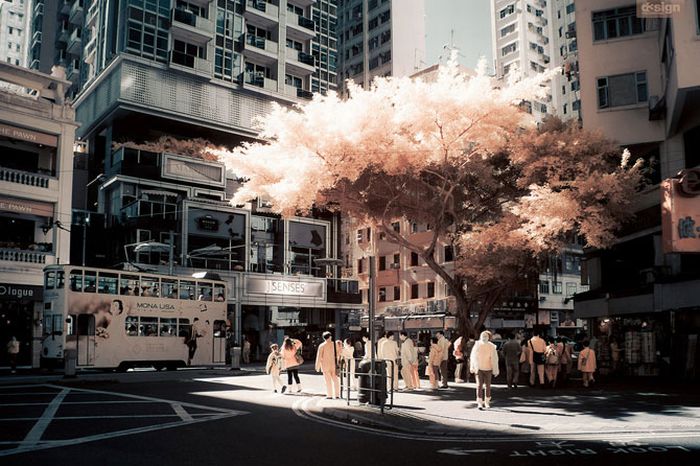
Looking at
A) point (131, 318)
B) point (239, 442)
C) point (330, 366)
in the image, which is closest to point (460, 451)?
point (239, 442)

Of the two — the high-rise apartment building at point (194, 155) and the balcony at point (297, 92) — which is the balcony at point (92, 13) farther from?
the balcony at point (297, 92)

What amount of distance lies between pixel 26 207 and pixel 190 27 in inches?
725

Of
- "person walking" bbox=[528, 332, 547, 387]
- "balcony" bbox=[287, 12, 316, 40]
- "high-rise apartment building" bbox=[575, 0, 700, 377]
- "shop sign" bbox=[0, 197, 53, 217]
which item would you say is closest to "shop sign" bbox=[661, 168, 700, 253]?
"person walking" bbox=[528, 332, 547, 387]

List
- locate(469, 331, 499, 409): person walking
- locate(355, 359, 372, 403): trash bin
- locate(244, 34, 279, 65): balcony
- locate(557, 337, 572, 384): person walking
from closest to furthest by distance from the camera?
locate(469, 331, 499, 409): person walking < locate(355, 359, 372, 403): trash bin < locate(557, 337, 572, 384): person walking < locate(244, 34, 279, 65): balcony

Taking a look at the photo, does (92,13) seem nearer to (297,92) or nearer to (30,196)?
(297,92)

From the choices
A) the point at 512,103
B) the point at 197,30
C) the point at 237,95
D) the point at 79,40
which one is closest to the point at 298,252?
the point at 237,95

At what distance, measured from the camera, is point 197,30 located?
43156 millimetres

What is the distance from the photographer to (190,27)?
42812mm

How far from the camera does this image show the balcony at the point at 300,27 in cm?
4994

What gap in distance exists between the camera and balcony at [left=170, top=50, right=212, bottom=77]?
42.5m

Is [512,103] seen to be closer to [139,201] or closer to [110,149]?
[139,201]

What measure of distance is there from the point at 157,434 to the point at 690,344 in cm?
1896

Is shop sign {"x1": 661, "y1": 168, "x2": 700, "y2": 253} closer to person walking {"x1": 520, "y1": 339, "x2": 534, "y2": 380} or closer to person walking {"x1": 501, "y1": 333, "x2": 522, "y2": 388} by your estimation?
person walking {"x1": 501, "y1": 333, "x2": 522, "y2": 388}

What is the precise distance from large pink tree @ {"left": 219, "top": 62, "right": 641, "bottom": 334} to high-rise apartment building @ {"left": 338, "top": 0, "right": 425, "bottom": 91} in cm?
5178
